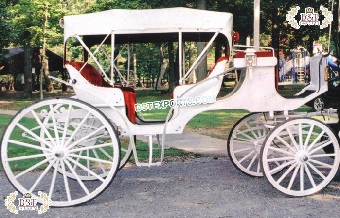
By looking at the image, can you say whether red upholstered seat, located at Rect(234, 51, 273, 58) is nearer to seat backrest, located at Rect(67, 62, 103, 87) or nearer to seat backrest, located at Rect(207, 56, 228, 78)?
seat backrest, located at Rect(207, 56, 228, 78)

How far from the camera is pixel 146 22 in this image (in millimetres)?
6344

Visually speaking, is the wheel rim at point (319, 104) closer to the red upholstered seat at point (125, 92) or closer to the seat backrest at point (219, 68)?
the seat backrest at point (219, 68)

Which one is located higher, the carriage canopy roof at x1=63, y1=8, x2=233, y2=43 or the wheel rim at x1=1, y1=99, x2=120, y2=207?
the carriage canopy roof at x1=63, y1=8, x2=233, y2=43

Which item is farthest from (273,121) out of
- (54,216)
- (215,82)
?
(54,216)

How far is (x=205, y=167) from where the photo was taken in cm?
827

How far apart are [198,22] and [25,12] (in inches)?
1052

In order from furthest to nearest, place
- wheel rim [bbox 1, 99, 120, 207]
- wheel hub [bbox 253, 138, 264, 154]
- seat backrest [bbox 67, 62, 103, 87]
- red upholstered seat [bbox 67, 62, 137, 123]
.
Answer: wheel hub [bbox 253, 138, 264, 154]
seat backrest [bbox 67, 62, 103, 87]
red upholstered seat [bbox 67, 62, 137, 123]
wheel rim [bbox 1, 99, 120, 207]

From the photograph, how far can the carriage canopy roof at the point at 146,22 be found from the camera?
6312mm

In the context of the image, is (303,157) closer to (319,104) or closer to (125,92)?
(319,104)

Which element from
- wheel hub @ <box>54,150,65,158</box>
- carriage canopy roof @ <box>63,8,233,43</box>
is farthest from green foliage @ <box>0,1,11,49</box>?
wheel hub @ <box>54,150,65,158</box>

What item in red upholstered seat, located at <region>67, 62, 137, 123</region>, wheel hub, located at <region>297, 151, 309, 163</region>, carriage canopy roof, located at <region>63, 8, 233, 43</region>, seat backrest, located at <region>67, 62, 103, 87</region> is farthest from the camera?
seat backrest, located at <region>67, 62, 103, 87</region>

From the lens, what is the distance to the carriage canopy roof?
6.31 meters

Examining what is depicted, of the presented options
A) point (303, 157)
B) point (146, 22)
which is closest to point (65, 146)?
point (146, 22)

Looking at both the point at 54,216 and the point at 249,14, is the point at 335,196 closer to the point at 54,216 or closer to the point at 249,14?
the point at 54,216
